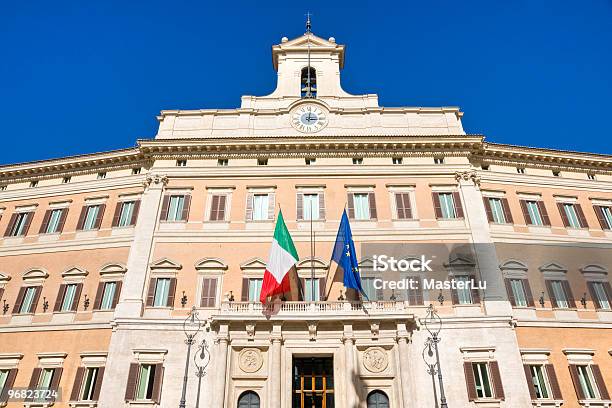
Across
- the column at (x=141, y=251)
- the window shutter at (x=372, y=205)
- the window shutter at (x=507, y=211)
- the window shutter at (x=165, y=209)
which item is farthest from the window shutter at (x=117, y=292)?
the window shutter at (x=507, y=211)

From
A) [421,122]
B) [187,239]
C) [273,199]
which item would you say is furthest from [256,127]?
[421,122]

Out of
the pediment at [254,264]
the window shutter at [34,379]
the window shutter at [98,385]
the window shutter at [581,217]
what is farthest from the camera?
the window shutter at [581,217]

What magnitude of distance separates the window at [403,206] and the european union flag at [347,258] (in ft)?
14.0

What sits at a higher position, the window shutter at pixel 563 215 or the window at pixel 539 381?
the window shutter at pixel 563 215

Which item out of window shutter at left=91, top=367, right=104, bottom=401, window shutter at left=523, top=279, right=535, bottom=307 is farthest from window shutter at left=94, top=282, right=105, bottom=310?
window shutter at left=523, top=279, right=535, bottom=307

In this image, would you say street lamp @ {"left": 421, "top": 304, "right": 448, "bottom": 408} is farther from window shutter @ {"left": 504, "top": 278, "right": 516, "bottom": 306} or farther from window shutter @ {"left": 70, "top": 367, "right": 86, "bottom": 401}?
window shutter @ {"left": 70, "top": 367, "right": 86, "bottom": 401}

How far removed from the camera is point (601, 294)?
80.9 feet

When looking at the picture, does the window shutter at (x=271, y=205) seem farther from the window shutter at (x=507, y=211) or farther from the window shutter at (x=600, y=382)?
the window shutter at (x=600, y=382)

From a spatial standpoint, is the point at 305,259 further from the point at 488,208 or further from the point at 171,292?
the point at 488,208

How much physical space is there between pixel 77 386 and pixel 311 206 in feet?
47.8

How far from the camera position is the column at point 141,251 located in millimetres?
23375

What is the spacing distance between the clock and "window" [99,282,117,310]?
13736 millimetres

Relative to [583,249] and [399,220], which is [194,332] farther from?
[583,249]

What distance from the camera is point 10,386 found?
22938 mm
